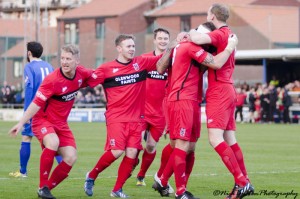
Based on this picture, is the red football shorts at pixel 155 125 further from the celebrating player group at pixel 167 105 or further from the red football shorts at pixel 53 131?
the red football shorts at pixel 53 131

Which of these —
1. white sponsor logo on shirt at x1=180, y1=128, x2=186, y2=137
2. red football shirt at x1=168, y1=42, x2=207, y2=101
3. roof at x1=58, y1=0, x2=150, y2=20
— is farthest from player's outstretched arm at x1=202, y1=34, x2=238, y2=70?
roof at x1=58, y1=0, x2=150, y2=20

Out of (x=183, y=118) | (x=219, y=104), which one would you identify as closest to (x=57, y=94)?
(x=183, y=118)

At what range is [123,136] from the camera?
12.6 metres

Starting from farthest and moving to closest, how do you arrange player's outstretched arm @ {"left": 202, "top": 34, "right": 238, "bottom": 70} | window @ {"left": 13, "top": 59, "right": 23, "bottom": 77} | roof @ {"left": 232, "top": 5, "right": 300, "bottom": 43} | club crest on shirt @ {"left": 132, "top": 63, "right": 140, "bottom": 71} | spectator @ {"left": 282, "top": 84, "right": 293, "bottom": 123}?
window @ {"left": 13, "top": 59, "right": 23, "bottom": 77}
roof @ {"left": 232, "top": 5, "right": 300, "bottom": 43}
spectator @ {"left": 282, "top": 84, "right": 293, "bottom": 123}
club crest on shirt @ {"left": 132, "top": 63, "right": 140, "bottom": 71}
player's outstretched arm @ {"left": 202, "top": 34, "right": 238, "bottom": 70}

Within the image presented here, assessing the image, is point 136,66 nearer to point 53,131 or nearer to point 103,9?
point 53,131

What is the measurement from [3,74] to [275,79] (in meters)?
16.4

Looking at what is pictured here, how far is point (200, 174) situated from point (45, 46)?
39229 millimetres

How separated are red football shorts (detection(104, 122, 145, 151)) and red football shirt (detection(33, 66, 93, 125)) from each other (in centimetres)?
67

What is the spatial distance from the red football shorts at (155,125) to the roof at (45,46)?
3523 cm

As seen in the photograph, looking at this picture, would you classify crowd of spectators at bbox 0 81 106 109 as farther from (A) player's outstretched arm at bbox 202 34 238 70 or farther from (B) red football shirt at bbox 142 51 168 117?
(A) player's outstretched arm at bbox 202 34 238 70

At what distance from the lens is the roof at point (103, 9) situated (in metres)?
72.6

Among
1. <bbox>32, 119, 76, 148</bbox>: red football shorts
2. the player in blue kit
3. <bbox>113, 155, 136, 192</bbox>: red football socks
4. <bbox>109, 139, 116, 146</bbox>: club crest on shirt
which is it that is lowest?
<bbox>113, 155, 136, 192</bbox>: red football socks

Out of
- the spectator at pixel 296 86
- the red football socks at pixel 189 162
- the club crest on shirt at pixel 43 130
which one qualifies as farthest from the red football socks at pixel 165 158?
the spectator at pixel 296 86

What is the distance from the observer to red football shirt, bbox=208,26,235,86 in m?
11.9
